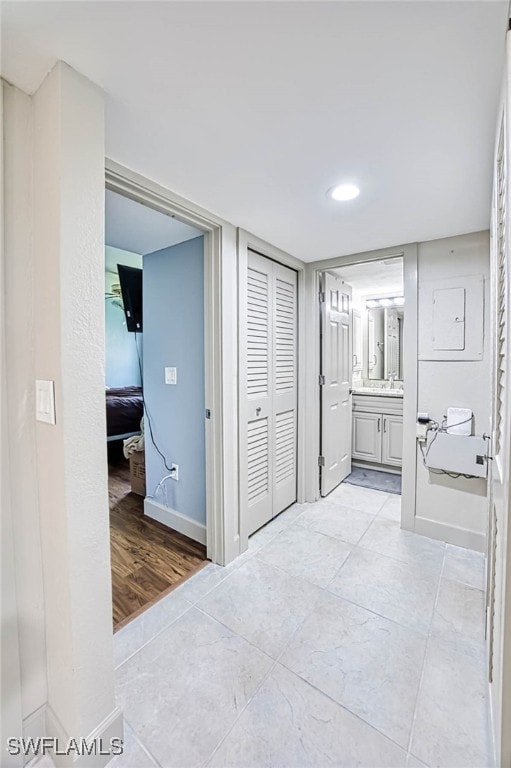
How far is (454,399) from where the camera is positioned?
88.2 inches

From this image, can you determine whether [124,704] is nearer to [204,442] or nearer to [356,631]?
[356,631]

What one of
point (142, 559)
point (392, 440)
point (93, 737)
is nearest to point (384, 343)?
point (392, 440)

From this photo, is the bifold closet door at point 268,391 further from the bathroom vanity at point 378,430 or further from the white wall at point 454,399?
the bathroom vanity at point 378,430

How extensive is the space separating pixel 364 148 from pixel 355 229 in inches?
32.0

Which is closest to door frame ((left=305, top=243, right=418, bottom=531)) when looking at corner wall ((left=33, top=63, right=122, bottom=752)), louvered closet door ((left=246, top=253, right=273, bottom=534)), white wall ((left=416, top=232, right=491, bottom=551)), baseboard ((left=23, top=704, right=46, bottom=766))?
white wall ((left=416, top=232, right=491, bottom=551))

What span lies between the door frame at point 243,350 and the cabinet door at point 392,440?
1293 millimetres

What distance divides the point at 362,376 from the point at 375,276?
1.38m

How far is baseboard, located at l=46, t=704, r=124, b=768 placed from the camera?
1.00 meters

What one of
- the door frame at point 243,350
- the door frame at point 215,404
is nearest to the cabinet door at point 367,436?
the door frame at point 243,350

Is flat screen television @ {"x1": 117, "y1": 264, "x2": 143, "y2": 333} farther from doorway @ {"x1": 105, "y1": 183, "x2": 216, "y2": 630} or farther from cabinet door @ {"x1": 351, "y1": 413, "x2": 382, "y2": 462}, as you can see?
cabinet door @ {"x1": 351, "y1": 413, "x2": 382, "y2": 462}

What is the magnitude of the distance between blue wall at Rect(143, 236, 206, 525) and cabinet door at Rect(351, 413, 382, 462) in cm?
220

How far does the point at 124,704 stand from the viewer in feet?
3.98

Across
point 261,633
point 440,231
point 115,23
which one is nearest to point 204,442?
point 261,633

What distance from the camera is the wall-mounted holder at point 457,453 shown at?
6.93ft
